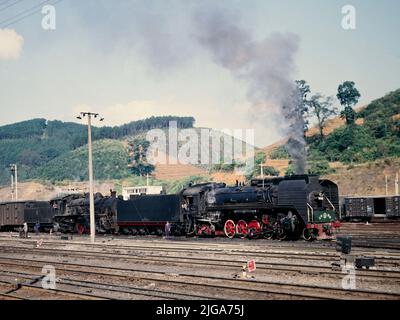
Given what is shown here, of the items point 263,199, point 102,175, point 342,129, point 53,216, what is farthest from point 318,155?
point 102,175

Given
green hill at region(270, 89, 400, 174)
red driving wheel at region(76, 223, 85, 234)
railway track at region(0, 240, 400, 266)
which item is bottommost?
red driving wheel at region(76, 223, 85, 234)

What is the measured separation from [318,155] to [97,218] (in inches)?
2188

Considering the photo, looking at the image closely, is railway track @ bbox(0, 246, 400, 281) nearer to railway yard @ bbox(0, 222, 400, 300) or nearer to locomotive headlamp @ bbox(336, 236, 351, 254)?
railway yard @ bbox(0, 222, 400, 300)

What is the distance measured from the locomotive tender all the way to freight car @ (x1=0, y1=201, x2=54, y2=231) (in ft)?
28.8

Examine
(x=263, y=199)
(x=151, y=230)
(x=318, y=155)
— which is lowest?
(x=151, y=230)

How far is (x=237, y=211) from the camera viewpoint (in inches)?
1158

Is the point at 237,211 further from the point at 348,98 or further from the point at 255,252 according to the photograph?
the point at 348,98

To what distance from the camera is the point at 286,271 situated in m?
16.8

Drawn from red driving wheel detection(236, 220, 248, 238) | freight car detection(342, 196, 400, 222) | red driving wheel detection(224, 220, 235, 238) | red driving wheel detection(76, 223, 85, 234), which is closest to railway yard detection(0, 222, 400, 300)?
red driving wheel detection(236, 220, 248, 238)

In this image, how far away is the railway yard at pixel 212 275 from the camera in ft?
44.0

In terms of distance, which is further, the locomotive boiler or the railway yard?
the locomotive boiler

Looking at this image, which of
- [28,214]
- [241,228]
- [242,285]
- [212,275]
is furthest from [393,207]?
[242,285]

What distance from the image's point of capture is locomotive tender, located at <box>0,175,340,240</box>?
86.7 feet
